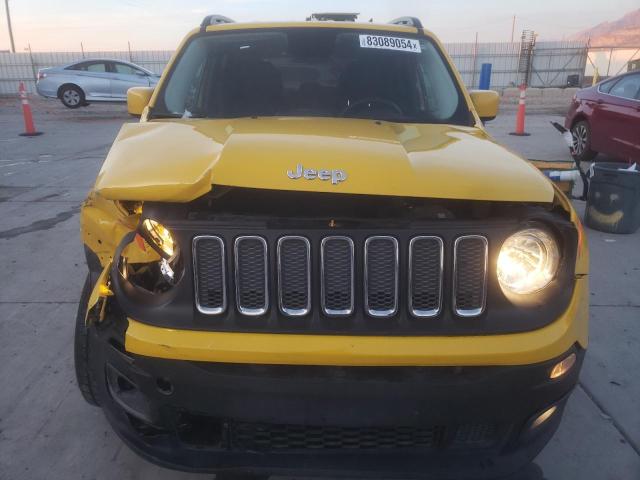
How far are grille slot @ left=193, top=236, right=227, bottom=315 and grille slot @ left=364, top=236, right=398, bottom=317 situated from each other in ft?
1.48

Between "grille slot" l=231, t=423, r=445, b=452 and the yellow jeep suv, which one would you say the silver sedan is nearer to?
the yellow jeep suv

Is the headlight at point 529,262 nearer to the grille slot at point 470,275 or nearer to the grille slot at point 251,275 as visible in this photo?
the grille slot at point 470,275

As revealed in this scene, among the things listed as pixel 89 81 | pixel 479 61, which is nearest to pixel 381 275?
pixel 89 81

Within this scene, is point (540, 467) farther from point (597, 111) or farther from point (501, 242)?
point (597, 111)

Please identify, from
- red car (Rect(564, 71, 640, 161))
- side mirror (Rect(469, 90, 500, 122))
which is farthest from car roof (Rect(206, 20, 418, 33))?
red car (Rect(564, 71, 640, 161))

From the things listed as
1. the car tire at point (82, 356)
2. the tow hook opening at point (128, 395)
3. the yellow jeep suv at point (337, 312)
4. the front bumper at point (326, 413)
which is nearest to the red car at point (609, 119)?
the yellow jeep suv at point (337, 312)

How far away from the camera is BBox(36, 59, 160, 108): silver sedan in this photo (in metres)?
17.1

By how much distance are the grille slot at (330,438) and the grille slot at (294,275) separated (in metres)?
0.40

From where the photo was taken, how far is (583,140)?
8.52 metres

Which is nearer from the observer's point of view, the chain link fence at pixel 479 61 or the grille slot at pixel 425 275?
the grille slot at pixel 425 275

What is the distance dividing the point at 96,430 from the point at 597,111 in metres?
8.13

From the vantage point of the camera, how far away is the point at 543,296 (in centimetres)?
174

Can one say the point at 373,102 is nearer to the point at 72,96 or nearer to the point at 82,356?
the point at 82,356

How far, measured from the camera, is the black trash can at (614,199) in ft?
17.3
